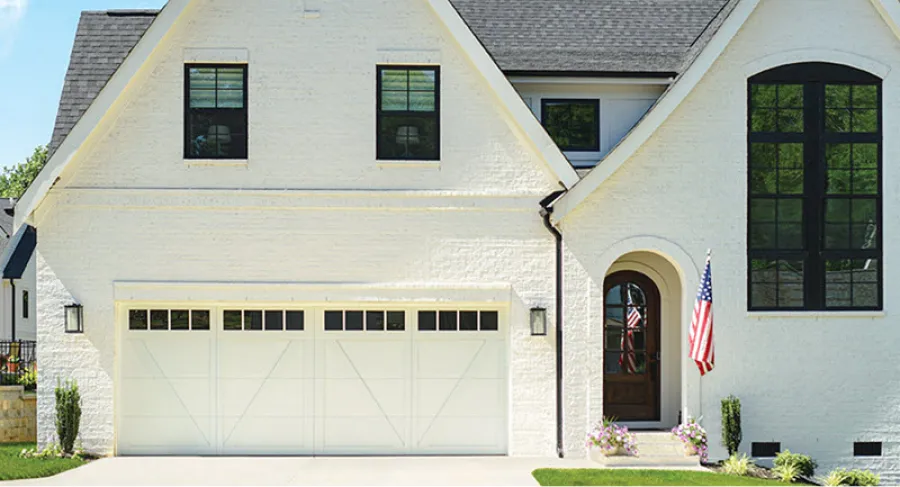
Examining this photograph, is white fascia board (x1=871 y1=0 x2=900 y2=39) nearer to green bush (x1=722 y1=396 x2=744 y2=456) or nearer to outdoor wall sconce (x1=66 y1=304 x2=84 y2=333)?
green bush (x1=722 y1=396 x2=744 y2=456)

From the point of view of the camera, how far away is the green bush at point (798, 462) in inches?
581

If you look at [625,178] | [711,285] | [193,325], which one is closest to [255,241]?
[193,325]

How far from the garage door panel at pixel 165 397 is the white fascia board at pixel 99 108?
10.7ft

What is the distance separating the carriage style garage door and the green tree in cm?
6700

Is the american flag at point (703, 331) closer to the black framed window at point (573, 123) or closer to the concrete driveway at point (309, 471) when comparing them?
the concrete driveway at point (309, 471)

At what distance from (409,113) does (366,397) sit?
15.3ft

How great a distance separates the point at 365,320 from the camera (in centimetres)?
1603

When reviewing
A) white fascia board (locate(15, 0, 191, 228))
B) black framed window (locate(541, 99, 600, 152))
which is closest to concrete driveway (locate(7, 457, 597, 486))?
white fascia board (locate(15, 0, 191, 228))

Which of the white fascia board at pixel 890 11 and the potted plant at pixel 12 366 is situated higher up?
the white fascia board at pixel 890 11

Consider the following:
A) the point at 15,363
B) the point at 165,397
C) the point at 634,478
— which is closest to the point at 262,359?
the point at 165,397

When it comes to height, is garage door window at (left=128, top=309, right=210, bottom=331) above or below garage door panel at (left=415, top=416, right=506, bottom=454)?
above

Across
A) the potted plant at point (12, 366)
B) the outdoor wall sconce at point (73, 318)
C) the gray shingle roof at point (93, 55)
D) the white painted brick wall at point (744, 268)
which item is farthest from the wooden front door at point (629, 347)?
the potted plant at point (12, 366)

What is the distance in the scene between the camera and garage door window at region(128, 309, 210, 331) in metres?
16.0

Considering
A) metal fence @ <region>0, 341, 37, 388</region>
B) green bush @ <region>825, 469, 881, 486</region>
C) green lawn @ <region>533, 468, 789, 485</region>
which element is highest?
metal fence @ <region>0, 341, 37, 388</region>
